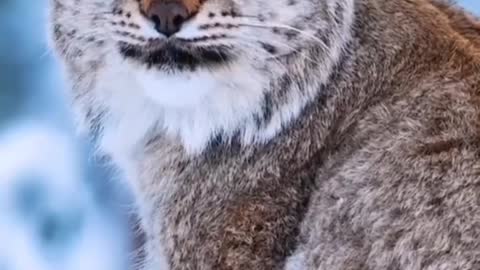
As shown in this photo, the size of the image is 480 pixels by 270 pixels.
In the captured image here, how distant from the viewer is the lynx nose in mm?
1752

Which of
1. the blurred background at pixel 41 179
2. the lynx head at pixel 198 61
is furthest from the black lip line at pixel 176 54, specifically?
the blurred background at pixel 41 179

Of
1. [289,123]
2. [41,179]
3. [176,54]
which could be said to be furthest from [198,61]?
[41,179]

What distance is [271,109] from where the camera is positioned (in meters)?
2.00

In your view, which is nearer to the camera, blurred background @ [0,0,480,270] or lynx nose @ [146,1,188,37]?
lynx nose @ [146,1,188,37]

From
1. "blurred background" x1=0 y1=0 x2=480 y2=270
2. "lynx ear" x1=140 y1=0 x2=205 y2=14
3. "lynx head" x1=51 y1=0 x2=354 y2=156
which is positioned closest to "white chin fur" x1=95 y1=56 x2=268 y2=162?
"lynx head" x1=51 y1=0 x2=354 y2=156

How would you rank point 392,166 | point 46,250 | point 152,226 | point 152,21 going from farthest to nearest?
point 46,250 → point 152,226 → point 392,166 → point 152,21

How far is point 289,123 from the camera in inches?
79.4

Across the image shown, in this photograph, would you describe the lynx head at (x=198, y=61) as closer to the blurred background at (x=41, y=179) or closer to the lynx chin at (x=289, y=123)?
the lynx chin at (x=289, y=123)

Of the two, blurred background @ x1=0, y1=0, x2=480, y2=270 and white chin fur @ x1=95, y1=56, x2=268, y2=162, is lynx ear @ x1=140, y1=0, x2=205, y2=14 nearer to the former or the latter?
white chin fur @ x1=95, y1=56, x2=268, y2=162

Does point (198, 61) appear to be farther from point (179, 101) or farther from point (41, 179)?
point (41, 179)

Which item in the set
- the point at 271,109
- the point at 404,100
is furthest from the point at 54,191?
Result: the point at 404,100

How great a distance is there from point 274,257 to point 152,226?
0.22m

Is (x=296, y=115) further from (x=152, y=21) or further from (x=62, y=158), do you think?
(x=62, y=158)

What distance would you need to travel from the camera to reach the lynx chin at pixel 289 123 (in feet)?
6.01
